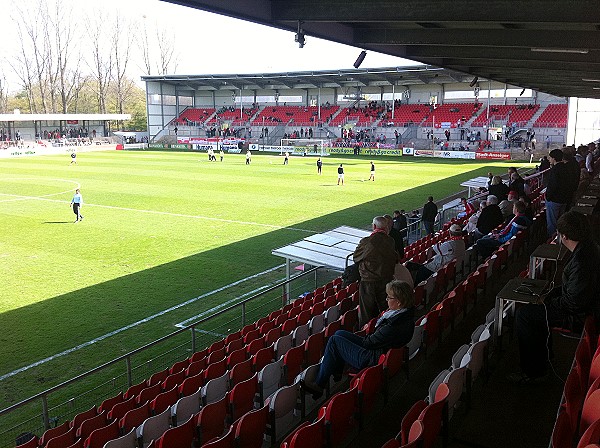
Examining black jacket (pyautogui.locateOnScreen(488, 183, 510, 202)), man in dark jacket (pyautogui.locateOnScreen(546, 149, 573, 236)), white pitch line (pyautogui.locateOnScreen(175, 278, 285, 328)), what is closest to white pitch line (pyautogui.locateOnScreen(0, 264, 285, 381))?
white pitch line (pyautogui.locateOnScreen(175, 278, 285, 328))

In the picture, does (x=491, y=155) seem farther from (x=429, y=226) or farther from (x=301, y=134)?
(x=429, y=226)

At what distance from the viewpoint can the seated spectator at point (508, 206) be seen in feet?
41.7

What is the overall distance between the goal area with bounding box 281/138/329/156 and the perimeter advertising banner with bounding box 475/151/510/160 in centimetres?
1425

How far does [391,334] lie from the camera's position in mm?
5328

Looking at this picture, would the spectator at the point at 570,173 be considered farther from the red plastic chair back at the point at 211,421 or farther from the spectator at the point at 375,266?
the red plastic chair back at the point at 211,421

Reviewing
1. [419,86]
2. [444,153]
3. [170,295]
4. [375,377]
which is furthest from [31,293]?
[419,86]

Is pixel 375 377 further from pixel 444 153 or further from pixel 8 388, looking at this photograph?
pixel 444 153

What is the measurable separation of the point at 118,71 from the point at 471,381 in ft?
307

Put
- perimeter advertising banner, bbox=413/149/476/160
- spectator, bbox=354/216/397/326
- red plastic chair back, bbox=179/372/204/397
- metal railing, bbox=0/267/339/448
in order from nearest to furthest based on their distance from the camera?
1. red plastic chair back, bbox=179/372/204/397
2. spectator, bbox=354/216/397/326
3. metal railing, bbox=0/267/339/448
4. perimeter advertising banner, bbox=413/149/476/160

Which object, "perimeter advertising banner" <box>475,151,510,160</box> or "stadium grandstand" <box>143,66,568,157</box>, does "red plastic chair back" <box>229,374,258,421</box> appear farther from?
"stadium grandstand" <box>143,66,568,157</box>

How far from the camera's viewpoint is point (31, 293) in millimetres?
13312

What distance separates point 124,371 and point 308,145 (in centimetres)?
5252

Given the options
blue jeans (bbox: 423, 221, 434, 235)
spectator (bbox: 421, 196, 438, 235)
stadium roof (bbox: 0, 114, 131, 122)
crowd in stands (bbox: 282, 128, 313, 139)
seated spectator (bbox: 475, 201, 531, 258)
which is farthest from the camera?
crowd in stands (bbox: 282, 128, 313, 139)

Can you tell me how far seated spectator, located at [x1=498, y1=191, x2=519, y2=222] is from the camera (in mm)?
12695
